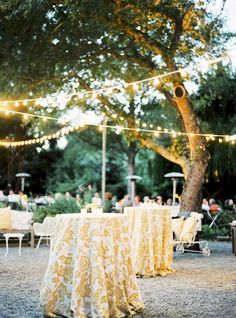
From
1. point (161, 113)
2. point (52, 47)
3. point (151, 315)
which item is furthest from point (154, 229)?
point (161, 113)

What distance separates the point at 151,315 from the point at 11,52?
9907mm

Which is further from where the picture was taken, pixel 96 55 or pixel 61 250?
pixel 96 55

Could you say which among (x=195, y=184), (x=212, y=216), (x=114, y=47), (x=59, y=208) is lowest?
(x=212, y=216)

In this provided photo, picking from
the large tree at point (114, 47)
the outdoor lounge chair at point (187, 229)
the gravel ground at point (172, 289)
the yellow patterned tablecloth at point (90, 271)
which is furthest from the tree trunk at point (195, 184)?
the yellow patterned tablecloth at point (90, 271)

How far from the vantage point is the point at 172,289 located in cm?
657

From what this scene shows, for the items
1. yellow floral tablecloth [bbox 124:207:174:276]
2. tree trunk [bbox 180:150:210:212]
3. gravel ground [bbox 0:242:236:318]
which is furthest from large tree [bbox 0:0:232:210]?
yellow floral tablecloth [bbox 124:207:174:276]

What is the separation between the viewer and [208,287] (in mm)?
6707

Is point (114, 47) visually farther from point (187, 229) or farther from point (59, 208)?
point (187, 229)

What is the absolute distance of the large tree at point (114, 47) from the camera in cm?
1203

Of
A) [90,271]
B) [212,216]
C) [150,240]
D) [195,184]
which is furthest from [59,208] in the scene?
[90,271]

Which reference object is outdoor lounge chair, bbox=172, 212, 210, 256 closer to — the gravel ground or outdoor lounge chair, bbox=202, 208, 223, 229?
the gravel ground

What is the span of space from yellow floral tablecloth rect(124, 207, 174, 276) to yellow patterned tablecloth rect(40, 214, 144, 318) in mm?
2552

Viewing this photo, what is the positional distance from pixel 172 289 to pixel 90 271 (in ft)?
6.24

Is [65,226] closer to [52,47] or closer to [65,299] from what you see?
[65,299]
